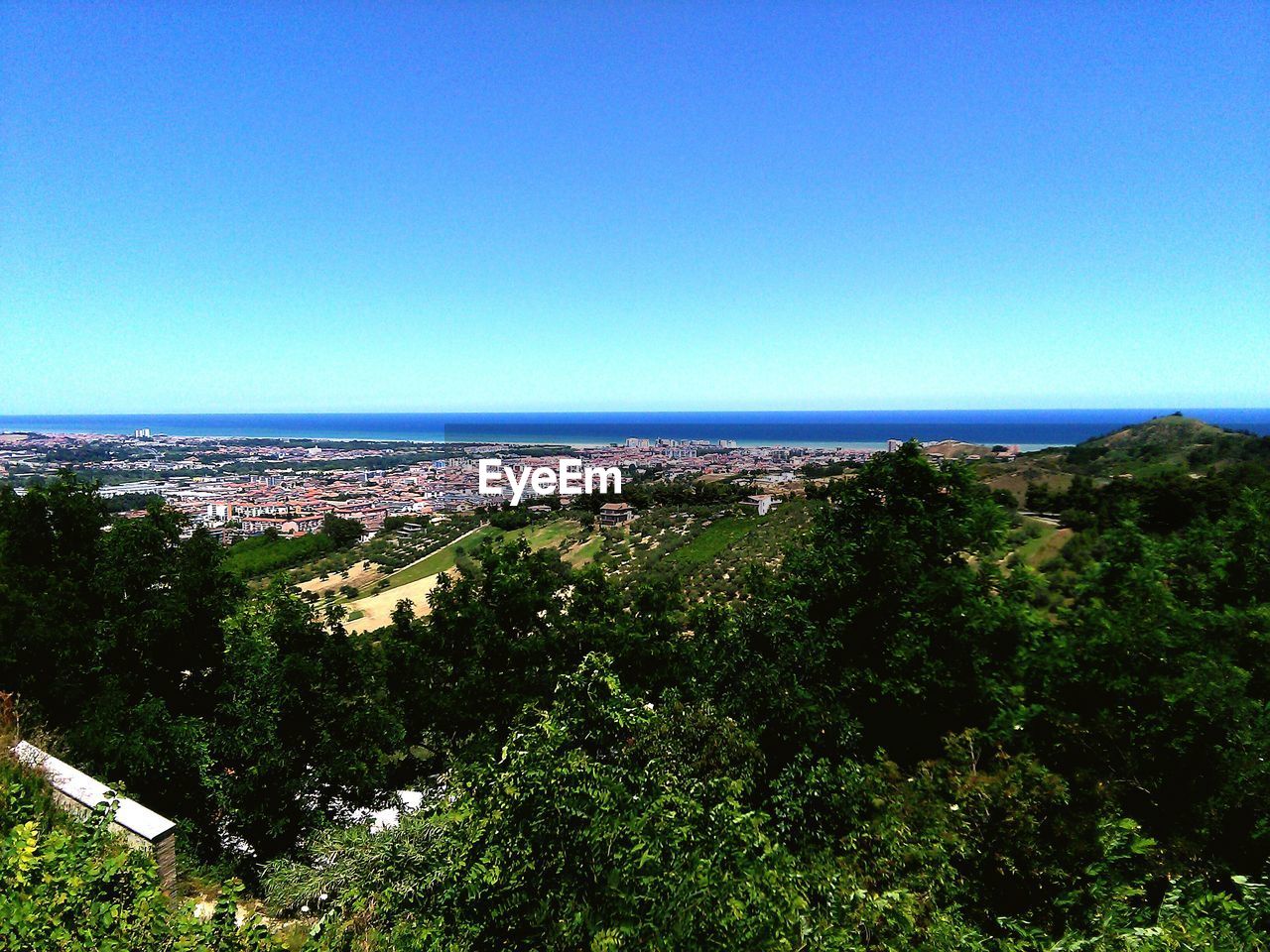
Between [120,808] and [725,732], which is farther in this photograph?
[120,808]

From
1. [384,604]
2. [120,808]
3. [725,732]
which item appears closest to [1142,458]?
[725,732]

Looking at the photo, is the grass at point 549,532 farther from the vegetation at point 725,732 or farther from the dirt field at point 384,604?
the vegetation at point 725,732

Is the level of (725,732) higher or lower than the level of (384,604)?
higher

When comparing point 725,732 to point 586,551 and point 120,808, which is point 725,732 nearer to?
point 120,808

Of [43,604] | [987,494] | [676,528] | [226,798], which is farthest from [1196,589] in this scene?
[676,528]

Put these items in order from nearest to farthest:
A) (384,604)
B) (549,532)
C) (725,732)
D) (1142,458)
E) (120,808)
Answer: (725,732)
(120,808)
(384,604)
(1142,458)
(549,532)

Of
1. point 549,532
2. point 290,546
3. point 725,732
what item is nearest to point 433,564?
point 290,546

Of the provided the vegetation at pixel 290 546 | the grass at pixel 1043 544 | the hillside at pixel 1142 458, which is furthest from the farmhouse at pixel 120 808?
the hillside at pixel 1142 458

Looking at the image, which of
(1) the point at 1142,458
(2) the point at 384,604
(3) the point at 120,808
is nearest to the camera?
(3) the point at 120,808

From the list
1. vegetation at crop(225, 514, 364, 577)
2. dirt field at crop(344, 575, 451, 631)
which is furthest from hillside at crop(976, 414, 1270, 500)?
vegetation at crop(225, 514, 364, 577)

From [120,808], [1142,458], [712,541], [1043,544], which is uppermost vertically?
[1142,458]
